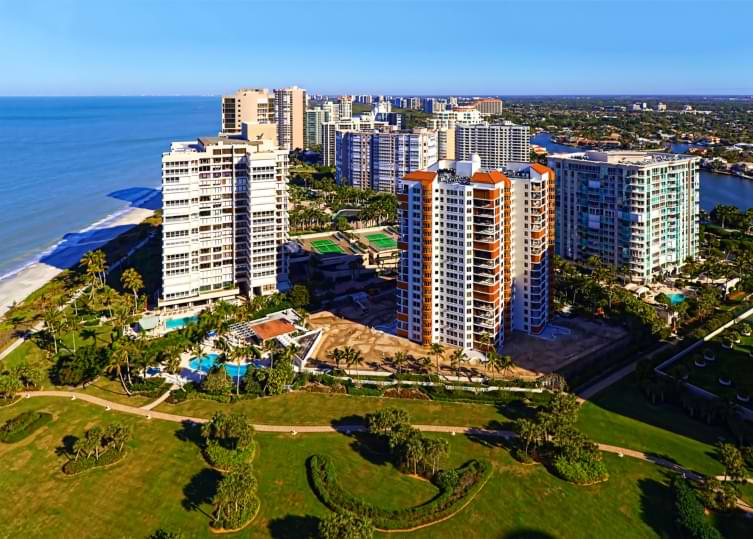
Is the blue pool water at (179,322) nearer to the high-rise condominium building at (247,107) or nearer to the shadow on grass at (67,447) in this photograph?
the shadow on grass at (67,447)

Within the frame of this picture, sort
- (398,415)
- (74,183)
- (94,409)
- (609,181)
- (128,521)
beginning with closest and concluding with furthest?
1. (128,521)
2. (398,415)
3. (94,409)
4. (609,181)
5. (74,183)

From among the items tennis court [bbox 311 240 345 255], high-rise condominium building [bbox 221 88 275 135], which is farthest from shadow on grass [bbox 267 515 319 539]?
high-rise condominium building [bbox 221 88 275 135]

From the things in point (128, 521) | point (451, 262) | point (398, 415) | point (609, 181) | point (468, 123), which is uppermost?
point (468, 123)

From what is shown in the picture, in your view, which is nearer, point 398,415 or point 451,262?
point 398,415

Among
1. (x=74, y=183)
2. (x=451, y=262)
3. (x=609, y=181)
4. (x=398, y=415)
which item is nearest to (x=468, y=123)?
(x=609, y=181)

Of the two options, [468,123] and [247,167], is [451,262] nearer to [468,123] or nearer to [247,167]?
[247,167]

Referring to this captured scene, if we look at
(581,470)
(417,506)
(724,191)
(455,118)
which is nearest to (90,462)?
(417,506)

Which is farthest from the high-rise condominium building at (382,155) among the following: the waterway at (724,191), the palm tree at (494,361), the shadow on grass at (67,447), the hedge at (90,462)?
the hedge at (90,462)
